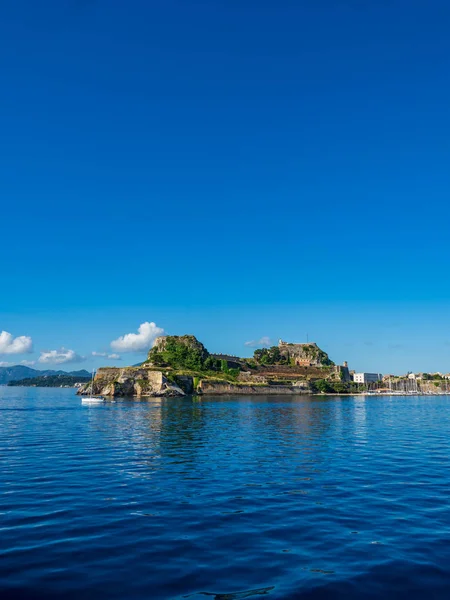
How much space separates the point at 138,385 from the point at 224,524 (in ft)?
448

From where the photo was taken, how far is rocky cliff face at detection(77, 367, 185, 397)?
144 meters

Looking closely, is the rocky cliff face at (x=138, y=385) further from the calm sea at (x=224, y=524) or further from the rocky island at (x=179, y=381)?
the calm sea at (x=224, y=524)

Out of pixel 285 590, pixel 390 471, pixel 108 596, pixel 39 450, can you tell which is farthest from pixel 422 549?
pixel 39 450

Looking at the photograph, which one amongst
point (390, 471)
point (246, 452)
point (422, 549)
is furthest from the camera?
point (246, 452)

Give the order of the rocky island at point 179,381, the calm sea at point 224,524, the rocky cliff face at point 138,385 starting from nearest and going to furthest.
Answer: the calm sea at point 224,524
the rocky cliff face at point 138,385
the rocky island at point 179,381

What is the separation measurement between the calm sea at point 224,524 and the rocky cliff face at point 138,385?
377 ft

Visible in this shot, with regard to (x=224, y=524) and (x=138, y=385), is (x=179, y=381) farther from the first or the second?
(x=224, y=524)

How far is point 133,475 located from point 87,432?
948 inches

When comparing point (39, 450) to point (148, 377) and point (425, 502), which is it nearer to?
point (425, 502)

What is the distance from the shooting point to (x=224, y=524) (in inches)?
587

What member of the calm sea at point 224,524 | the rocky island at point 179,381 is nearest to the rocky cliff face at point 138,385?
the rocky island at point 179,381

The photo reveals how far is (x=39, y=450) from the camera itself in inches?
1287

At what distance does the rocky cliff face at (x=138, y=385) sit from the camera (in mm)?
144375

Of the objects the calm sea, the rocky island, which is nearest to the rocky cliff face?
the rocky island
